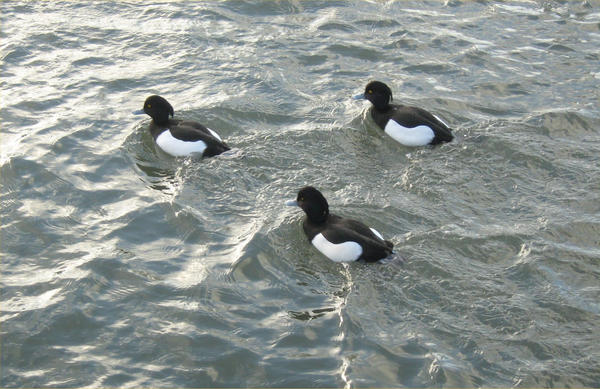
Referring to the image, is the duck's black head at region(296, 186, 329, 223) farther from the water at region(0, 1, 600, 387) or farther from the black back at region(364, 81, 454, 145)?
the black back at region(364, 81, 454, 145)

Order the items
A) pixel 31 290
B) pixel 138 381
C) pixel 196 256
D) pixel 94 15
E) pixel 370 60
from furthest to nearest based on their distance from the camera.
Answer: pixel 94 15 < pixel 370 60 < pixel 196 256 < pixel 31 290 < pixel 138 381

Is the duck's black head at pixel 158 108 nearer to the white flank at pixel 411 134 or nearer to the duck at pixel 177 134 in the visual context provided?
the duck at pixel 177 134

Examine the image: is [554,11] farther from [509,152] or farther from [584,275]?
[584,275]

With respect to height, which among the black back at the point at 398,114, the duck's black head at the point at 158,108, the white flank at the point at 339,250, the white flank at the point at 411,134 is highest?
the duck's black head at the point at 158,108

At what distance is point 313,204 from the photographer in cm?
909

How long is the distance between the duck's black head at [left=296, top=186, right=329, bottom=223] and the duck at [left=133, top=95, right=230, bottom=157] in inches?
72.5

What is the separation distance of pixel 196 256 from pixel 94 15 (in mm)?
7267

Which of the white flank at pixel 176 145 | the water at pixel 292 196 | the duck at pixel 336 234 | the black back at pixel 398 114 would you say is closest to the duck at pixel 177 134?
the white flank at pixel 176 145

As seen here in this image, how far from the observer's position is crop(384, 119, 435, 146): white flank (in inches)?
426

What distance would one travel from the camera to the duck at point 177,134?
1048 cm

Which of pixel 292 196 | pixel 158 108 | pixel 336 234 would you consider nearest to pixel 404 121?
pixel 292 196

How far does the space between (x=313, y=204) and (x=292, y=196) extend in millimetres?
753

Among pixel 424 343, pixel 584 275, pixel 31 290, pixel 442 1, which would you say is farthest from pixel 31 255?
pixel 442 1

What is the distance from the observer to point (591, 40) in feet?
45.0
